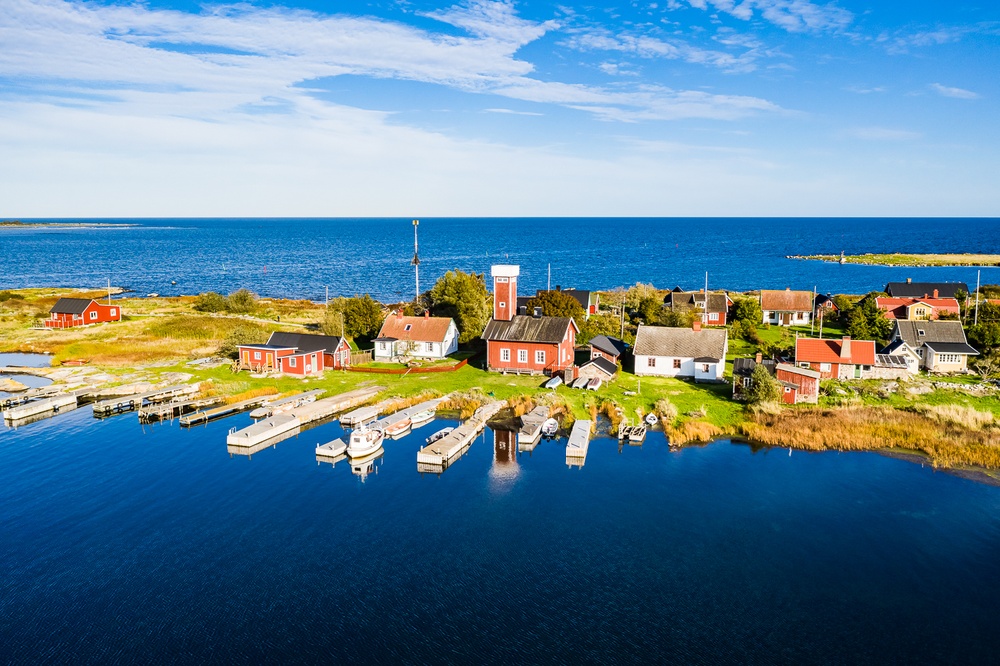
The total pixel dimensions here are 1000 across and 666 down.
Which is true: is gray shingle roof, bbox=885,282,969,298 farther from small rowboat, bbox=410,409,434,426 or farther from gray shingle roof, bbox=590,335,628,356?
small rowboat, bbox=410,409,434,426

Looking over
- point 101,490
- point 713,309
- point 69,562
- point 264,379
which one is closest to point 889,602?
point 69,562

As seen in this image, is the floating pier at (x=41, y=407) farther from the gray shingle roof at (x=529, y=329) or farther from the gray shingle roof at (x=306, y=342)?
the gray shingle roof at (x=529, y=329)

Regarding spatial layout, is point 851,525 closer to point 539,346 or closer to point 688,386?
point 688,386

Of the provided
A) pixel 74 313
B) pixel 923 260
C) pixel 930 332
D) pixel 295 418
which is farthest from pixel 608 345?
pixel 923 260

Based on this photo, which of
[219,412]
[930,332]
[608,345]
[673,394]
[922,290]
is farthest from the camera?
[922,290]

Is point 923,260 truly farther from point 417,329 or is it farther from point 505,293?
point 417,329

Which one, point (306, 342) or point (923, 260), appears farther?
point (923, 260)

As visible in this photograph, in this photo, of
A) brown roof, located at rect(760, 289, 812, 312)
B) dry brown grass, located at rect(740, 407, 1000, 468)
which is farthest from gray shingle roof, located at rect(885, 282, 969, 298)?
dry brown grass, located at rect(740, 407, 1000, 468)
